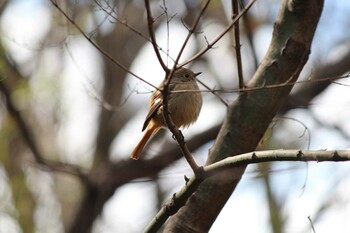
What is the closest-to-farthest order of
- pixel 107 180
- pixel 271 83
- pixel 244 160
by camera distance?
pixel 244 160 < pixel 271 83 < pixel 107 180

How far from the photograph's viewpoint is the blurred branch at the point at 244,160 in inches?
106

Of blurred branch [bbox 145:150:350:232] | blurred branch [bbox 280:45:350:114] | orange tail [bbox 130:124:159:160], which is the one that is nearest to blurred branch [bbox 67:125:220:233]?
blurred branch [bbox 280:45:350:114]

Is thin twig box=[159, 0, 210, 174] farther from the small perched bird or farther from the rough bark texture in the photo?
the small perched bird

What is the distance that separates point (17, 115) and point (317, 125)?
11.2 ft

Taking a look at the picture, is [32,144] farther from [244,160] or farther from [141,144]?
[244,160]

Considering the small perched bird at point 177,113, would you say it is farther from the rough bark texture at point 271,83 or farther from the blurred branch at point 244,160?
the blurred branch at point 244,160

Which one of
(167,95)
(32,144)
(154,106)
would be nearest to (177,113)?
(154,106)

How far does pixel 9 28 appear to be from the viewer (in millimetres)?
7922

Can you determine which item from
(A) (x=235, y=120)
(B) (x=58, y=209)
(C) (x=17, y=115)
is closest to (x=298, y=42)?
(A) (x=235, y=120)

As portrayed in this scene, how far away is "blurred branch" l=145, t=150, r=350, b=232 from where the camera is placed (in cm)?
269

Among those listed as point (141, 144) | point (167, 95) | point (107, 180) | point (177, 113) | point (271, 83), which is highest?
point (107, 180)

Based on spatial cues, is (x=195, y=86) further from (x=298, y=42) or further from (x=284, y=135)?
(x=284, y=135)

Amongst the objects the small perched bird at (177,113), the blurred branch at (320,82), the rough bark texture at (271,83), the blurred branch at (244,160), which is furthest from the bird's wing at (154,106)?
the blurred branch at (320,82)

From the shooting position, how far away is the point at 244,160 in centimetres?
305
